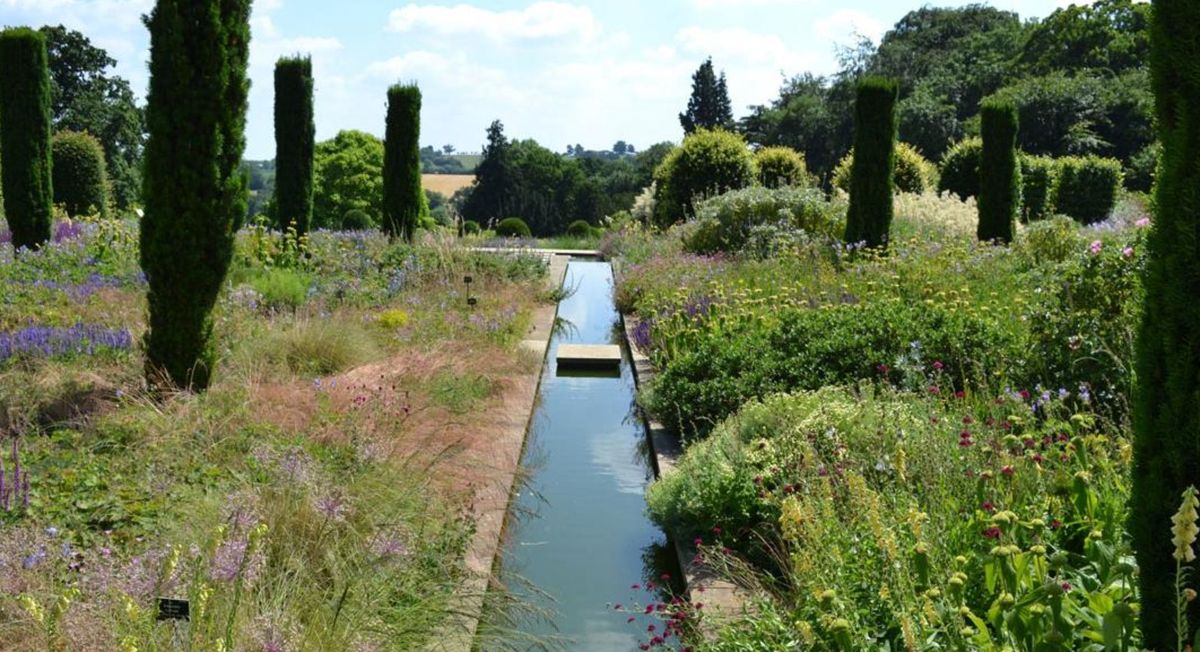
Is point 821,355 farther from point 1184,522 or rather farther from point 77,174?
point 77,174

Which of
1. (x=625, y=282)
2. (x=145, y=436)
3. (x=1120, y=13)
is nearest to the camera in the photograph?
(x=145, y=436)

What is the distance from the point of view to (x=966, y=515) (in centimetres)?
368

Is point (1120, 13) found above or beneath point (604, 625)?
above

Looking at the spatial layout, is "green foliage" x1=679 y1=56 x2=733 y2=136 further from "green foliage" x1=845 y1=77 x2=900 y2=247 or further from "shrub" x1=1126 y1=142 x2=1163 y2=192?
"green foliage" x1=845 y1=77 x2=900 y2=247

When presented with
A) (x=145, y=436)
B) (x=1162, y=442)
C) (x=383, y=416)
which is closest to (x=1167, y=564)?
(x=1162, y=442)

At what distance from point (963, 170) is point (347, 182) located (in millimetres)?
18612

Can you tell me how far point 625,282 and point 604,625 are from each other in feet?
30.7

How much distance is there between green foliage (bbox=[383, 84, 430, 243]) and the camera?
18.3m

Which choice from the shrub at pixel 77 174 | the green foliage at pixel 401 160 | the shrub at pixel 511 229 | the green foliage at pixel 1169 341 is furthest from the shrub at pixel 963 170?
the green foliage at pixel 1169 341

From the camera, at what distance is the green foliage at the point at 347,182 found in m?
33.2

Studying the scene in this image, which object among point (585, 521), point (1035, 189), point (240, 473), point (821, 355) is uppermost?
point (1035, 189)

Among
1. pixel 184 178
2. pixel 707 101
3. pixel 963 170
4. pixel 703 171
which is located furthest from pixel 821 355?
pixel 707 101

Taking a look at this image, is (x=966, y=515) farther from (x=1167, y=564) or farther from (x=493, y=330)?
(x=493, y=330)

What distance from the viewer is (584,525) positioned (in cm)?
559
